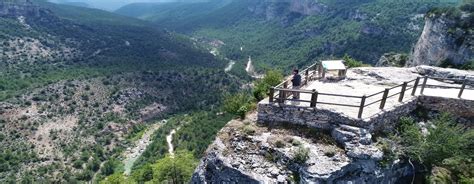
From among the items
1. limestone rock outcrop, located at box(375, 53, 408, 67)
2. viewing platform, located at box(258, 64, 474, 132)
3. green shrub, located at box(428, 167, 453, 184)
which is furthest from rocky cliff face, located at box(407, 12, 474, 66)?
green shrub, located at box(428, 167, 453, 184)

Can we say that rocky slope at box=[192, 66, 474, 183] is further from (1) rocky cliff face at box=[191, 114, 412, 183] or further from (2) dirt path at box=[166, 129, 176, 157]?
(2) dirt path at box=[166, 129, 176, 157]

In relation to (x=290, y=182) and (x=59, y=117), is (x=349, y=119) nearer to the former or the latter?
(x=290, y=182)

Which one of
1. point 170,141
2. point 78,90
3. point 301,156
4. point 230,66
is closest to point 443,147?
point 301,156

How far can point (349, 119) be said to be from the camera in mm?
18531

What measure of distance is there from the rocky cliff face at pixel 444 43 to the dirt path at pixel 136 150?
57.0m

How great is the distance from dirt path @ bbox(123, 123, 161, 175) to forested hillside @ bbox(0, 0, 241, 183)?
203cm

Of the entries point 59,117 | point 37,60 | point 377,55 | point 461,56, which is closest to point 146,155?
point 59,117

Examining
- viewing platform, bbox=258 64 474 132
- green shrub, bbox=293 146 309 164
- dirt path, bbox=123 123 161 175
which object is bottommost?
dirt path, bbox=123 123 161 175

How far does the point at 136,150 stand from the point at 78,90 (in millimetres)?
22063

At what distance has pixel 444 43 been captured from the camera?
49.8 metres

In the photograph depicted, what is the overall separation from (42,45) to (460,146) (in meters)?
118

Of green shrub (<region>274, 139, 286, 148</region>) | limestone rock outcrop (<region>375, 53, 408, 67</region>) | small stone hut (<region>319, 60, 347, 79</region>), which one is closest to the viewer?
green shrub (<region>274, 139, 286, 148</region>)

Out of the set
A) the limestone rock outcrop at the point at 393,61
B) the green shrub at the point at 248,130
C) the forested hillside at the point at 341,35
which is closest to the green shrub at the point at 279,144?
the green shrub at the point at 248,130

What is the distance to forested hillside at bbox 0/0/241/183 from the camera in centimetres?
6588
